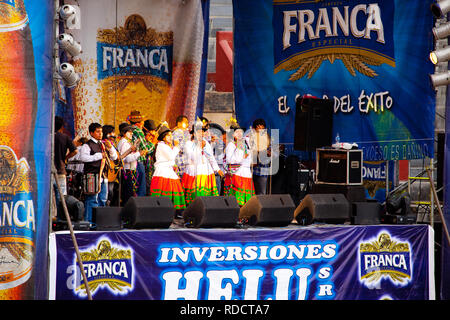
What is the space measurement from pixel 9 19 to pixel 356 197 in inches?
196

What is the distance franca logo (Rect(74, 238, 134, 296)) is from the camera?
7.32 m

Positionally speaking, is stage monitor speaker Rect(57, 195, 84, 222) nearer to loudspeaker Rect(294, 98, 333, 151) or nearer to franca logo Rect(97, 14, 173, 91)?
loudspeaker Rect(294, 98, 333, 151)

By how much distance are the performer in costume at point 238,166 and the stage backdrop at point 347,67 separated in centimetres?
65

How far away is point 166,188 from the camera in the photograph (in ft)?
31.1

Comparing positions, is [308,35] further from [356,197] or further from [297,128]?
[356,197]

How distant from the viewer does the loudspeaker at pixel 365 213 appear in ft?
28.0

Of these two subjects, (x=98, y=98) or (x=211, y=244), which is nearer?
(x=211, y=244)

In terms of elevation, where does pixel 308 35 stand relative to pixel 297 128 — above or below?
above

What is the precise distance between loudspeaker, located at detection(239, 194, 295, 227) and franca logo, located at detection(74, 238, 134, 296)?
5.18 feet

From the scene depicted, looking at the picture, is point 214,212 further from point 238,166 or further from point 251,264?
point 238,166

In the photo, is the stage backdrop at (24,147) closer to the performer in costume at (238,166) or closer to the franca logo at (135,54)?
the performer in costume at (238,166)

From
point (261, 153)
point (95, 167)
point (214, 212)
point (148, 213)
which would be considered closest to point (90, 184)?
point (95, 167)
